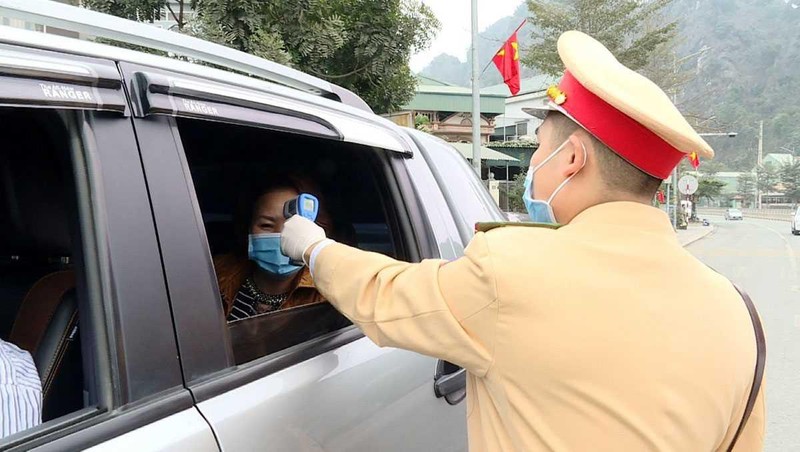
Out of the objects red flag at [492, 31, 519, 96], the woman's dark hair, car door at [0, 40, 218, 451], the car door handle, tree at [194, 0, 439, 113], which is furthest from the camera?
red flag at [492, 31, 519, 96]

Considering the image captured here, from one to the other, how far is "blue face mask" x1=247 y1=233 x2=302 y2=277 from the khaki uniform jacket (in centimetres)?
70

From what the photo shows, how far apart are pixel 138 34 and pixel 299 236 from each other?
0.69m

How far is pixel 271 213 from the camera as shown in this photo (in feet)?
6.61

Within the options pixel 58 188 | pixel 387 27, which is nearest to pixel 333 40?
pixel 387 27

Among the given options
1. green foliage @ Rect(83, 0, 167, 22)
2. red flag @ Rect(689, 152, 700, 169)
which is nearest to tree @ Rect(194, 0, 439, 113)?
green foliage @ Rect(83, 0, 167, 22)

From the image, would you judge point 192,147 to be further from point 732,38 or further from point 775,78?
point 732,38

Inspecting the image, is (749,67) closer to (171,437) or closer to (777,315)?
(777,315)

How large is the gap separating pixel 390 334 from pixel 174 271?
0.46 meters

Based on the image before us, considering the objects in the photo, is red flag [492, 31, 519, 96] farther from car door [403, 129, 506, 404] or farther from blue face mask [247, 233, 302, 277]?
blue face mask [247, 233, 302, 277]

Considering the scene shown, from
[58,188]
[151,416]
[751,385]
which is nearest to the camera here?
[151,416]

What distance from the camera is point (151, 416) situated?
1.08 metres

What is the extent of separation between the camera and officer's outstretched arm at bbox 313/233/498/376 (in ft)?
3.87

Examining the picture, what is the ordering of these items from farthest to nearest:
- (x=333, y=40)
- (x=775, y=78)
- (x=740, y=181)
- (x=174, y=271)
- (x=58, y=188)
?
(x=775, y=78) → (x=740, y=181) → (x=333, y=40) → (x=58, y=188) → (x=174, y=271)

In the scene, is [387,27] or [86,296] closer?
[86,296]
